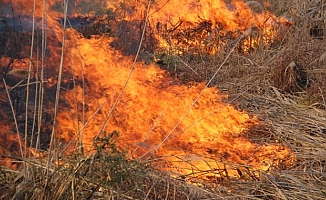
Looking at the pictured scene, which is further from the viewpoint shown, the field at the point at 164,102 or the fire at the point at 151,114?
the fire at the point at 151,114

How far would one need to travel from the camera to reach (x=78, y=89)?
3.56 meters

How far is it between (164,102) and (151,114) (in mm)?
285

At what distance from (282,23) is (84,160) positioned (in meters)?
4.30

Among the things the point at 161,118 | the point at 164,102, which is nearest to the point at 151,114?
the point at 161,118

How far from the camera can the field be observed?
1.76m

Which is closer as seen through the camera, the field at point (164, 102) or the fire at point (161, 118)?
the field at point (164, 102)

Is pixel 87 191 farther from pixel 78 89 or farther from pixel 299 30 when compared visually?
pixel 299 30

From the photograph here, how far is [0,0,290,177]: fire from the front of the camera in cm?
273

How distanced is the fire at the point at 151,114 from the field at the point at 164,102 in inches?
0.5

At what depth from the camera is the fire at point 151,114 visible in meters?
2.73

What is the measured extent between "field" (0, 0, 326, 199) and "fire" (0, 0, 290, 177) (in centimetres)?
1

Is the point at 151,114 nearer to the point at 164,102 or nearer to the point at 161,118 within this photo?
the point at 161,118

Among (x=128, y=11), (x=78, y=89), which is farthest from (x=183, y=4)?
(x=78, y=89)

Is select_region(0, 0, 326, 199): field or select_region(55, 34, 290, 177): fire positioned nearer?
select_region(0, 0, 326, 199): field
